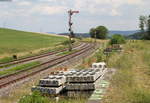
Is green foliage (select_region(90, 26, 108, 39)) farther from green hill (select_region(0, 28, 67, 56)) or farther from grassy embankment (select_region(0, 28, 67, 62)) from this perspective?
grassy embankment (select_region(0, 28, 67, 62))

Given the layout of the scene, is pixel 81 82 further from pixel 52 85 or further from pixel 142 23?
pixel 142 23

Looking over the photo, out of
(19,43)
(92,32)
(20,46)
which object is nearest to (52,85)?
(20,46)

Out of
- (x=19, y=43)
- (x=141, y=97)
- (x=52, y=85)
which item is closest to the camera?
(x=141, y=97)

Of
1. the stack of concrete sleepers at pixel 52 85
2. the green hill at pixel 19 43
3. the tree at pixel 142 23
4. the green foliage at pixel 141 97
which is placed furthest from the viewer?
the tree at pixel 142 23

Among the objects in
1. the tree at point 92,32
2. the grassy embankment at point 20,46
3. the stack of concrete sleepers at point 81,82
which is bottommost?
the grassy embankment at point 20,46

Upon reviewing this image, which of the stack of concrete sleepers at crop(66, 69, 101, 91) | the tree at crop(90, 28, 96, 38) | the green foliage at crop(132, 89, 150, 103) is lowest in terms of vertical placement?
the green foliage at crop(132, 89, 150, 103)

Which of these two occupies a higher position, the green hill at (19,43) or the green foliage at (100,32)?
the green foliage at (100,32)

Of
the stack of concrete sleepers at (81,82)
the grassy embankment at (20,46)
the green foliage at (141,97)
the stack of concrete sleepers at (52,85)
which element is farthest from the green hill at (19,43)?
the green foliage at (141,97)

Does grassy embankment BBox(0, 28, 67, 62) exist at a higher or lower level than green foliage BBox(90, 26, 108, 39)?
lower

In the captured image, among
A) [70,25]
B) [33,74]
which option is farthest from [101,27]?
[33,74]

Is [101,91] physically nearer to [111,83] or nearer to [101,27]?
[111,83]

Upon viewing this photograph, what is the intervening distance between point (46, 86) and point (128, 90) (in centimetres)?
321

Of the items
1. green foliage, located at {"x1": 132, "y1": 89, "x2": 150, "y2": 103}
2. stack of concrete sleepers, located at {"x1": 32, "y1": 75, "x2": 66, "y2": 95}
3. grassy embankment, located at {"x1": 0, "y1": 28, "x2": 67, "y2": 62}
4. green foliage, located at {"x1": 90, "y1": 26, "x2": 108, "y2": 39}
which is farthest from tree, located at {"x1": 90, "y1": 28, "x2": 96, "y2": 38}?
green foliage, located at {"x1": 132, "y1": 89, "x2": 150, "y2": 103}

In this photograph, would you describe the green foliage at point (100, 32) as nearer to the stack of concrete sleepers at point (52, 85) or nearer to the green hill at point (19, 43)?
the green hill at point (19, 43)
